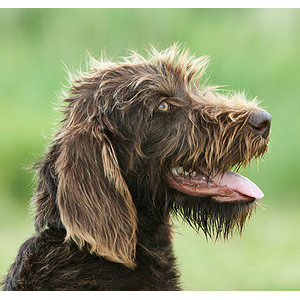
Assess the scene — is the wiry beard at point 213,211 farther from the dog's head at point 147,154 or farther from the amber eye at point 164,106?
the amber eye at point 164,106

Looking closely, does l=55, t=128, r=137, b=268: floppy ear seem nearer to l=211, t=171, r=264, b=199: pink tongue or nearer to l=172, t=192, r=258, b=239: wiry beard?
l=172, t=192, r=258, b=239: wiry beard

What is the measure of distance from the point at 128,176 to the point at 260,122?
853 mm

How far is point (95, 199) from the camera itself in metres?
3.40

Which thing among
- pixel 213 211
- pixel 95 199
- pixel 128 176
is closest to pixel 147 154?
pixel 128 176

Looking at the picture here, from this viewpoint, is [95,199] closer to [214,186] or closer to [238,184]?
[214,186]

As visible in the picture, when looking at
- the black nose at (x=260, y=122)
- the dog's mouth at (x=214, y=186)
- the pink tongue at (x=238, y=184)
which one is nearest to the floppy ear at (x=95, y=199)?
the dog's mouth at (x=214, y=186)

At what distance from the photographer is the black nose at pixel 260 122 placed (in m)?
3.61

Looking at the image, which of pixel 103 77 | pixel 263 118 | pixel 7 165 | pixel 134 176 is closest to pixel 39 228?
pixel 134 176

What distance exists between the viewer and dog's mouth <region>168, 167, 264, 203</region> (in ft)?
12.0

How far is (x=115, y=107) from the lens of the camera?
3.63 metres

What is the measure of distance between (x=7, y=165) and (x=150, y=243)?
4.50 meters

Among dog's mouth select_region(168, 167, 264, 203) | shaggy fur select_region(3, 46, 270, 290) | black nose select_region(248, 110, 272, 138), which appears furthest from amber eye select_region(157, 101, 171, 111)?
black nose select_region(248, 110, 272, 138)

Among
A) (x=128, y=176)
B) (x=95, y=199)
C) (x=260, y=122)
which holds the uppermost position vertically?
(x=260, y=122)

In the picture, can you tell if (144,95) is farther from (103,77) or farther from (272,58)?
(272,58)
